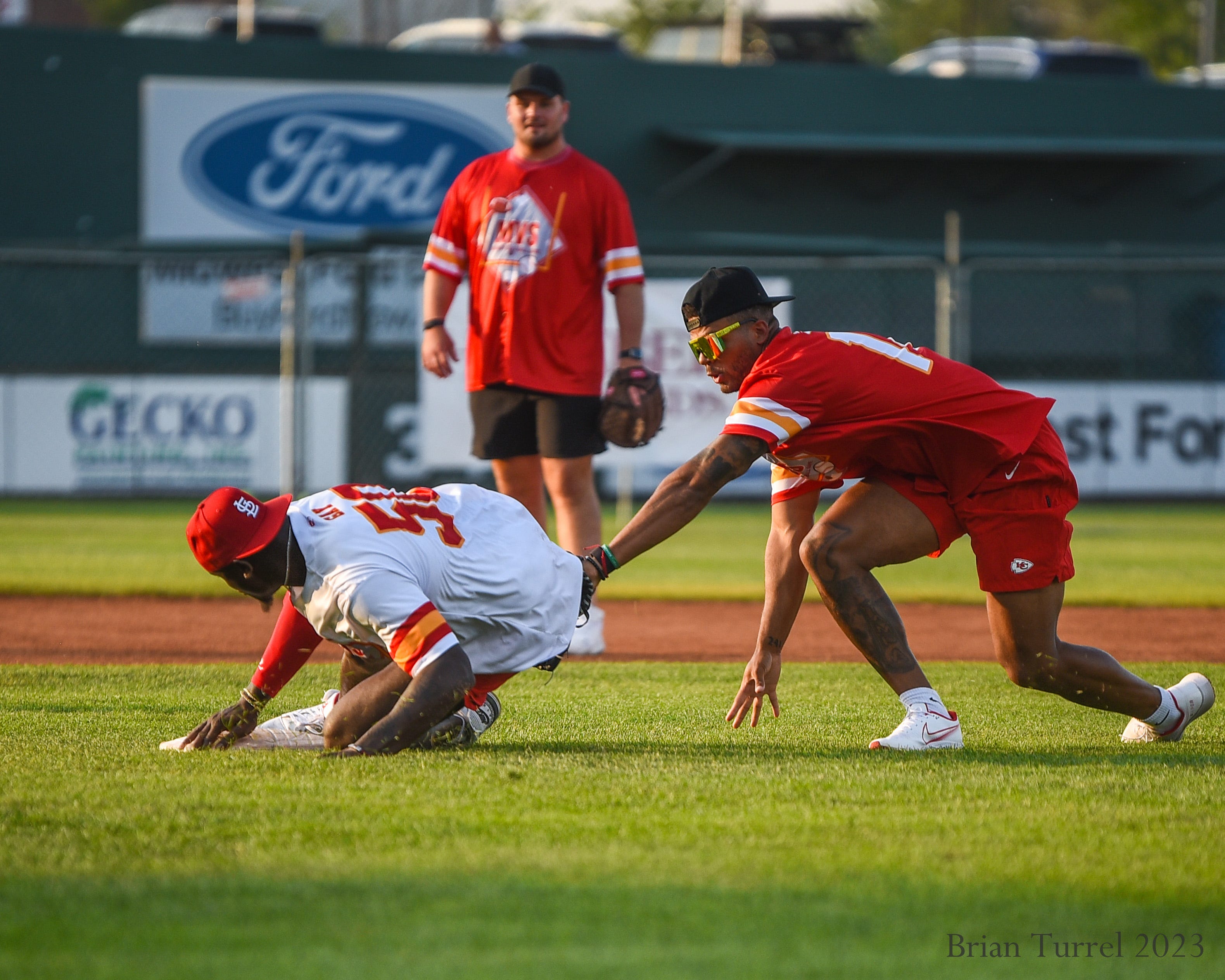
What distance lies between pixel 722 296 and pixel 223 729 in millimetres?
1968

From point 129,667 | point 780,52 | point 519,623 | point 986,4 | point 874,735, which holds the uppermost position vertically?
point 986,4

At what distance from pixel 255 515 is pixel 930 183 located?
17.7 metres

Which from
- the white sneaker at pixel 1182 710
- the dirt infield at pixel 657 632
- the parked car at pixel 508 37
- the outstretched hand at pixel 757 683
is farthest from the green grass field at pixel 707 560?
the parked car at pixel 508 37

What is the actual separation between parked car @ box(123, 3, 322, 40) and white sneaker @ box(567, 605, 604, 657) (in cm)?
1480

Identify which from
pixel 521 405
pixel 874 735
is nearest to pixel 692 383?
pixel 521 405

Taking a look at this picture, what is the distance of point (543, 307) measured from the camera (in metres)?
6.89

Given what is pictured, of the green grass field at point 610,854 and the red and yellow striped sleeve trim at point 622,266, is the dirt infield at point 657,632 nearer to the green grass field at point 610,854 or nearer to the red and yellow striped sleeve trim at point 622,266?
the red and yellow striped sleeve trim at point 622,266

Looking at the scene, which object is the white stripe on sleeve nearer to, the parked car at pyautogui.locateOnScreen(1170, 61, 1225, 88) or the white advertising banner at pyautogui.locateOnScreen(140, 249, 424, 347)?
the white advertising banner at pyautogui.locateOnScreen(140, 249, 424, 347)

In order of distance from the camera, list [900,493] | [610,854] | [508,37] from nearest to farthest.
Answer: [610,854] → [900,493] → [508,37]

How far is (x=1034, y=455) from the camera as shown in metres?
4.64

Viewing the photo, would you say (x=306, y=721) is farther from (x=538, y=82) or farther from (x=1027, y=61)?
(x=1027, y=61)

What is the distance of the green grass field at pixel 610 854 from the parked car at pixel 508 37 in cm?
1688

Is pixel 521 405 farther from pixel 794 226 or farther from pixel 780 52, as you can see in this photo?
pixel 780 52

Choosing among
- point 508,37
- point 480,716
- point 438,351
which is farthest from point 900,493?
point 508,37
